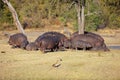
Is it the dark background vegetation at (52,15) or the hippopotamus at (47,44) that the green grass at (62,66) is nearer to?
the hippopotamus at (47,44)

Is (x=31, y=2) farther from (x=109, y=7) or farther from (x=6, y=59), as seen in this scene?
(x=6, y=59)

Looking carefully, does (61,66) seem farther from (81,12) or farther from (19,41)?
(81,12)

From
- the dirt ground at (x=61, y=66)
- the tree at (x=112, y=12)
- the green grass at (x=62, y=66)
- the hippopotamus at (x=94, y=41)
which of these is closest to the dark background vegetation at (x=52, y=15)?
the tree at (x=112, y=12)

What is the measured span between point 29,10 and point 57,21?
422 centimetres

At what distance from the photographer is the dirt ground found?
1488cm

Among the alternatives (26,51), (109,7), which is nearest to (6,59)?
(26,51)

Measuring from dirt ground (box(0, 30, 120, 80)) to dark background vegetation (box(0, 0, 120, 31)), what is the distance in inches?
751

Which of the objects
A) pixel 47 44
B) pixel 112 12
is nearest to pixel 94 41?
pixel 47 44

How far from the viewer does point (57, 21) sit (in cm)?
5016

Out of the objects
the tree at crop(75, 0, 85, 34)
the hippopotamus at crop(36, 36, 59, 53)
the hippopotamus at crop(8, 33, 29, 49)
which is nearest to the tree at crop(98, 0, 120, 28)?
the tree at crop(75, 0, 85, 34)

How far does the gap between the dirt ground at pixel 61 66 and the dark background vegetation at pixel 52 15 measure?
62.6 feet

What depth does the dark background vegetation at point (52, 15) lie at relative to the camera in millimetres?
40750

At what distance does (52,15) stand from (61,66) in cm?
3419

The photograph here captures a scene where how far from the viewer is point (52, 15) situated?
4972 cm
